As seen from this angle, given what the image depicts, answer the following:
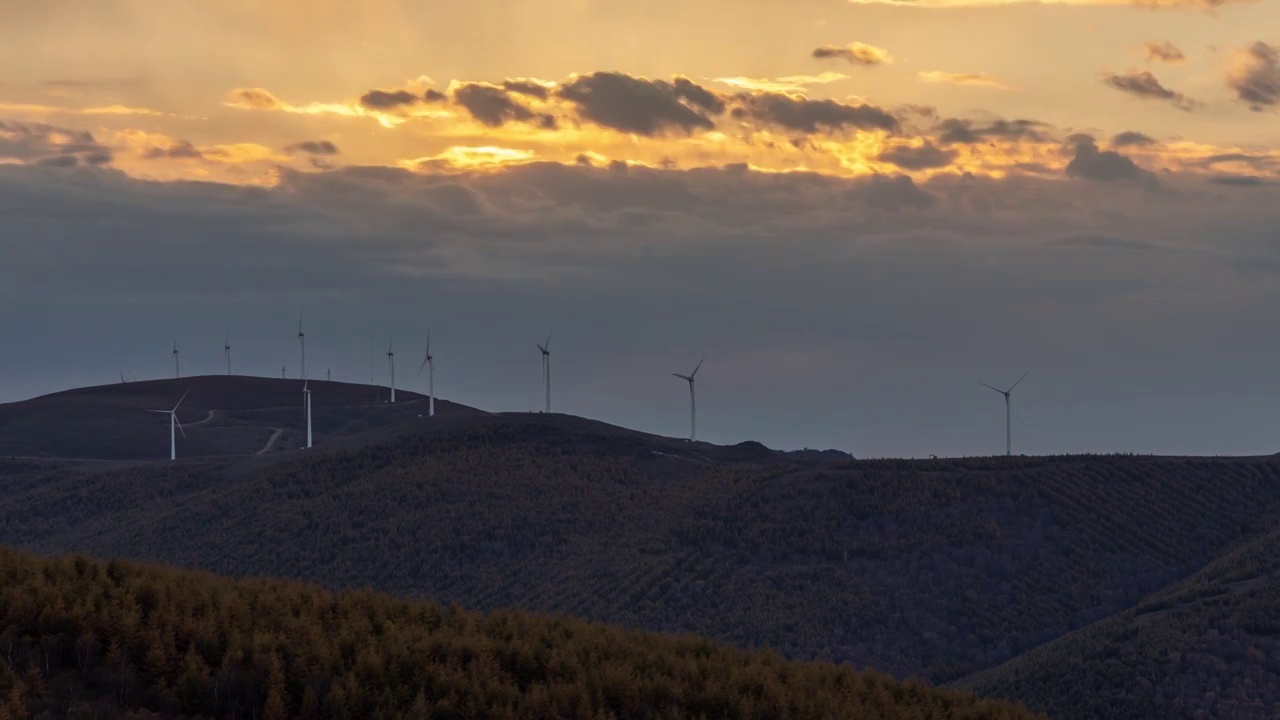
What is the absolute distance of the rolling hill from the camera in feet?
225

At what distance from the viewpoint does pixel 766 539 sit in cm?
8650

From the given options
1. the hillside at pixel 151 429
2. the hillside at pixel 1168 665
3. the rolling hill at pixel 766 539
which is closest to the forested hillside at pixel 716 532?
the rolling hill at pixel 766 539

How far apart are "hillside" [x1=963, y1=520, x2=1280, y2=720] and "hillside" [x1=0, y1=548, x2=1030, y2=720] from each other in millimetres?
22483

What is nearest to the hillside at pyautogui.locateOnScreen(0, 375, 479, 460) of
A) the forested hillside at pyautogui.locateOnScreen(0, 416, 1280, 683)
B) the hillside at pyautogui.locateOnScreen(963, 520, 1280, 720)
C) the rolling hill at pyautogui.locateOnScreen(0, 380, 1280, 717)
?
the rolling hill at pyautogui.locateOnScreen(0, 380, 1280, 717)

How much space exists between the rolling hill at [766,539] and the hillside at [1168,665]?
148 mm

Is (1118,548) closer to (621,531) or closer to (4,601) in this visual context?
(621,531)

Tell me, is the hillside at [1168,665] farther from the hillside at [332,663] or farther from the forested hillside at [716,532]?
the hillside at [332,663]

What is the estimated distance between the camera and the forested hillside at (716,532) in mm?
75062

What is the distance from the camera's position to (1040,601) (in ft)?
251

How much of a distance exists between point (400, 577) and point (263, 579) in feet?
192

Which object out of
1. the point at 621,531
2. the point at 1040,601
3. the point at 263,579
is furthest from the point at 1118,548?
the point at 263,579

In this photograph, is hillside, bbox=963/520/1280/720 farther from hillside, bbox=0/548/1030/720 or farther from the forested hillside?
hillside, bbox=0/548/1030/720

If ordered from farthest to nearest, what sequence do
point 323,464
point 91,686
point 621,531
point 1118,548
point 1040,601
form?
point 323,464
point 621,531
point 1118,548
point 1040,601
point 91,686

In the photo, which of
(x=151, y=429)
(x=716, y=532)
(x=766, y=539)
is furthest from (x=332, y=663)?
(x=151, y=429)
